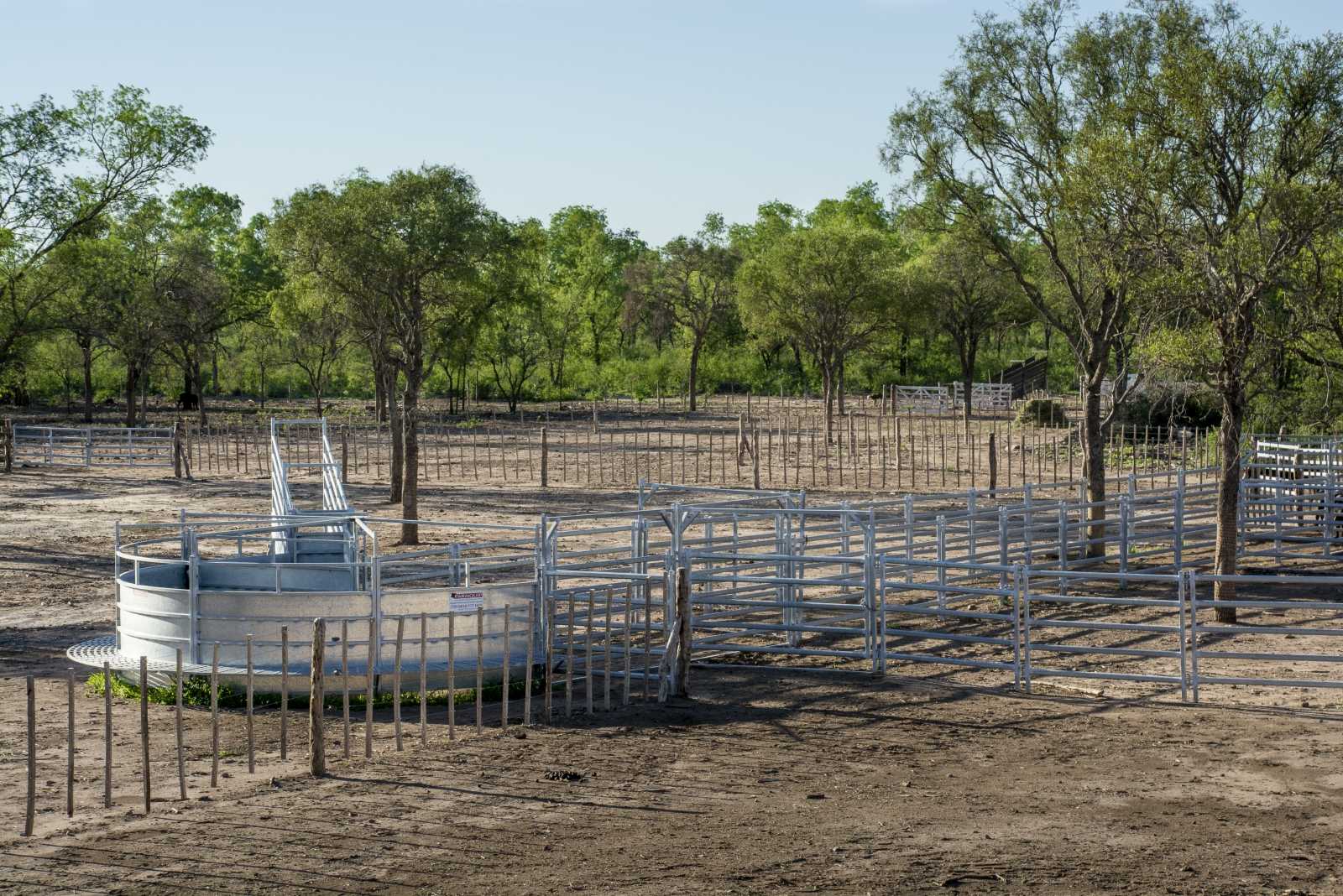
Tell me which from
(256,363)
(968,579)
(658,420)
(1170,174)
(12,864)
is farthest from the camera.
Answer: (256,363)

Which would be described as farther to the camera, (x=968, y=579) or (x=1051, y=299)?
(x=1051, y=299)

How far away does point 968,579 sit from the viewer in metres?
21.3

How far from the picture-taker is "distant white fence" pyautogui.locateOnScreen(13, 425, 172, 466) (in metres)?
45.8

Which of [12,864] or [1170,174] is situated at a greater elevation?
[1170,174]

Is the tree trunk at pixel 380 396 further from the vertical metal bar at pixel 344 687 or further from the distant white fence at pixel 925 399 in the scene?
the vertical metal bar at pixel 344 687

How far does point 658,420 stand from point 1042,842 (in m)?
57.5

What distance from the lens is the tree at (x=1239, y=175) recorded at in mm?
17891

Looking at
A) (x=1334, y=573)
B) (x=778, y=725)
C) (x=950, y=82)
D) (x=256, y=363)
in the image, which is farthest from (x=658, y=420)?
(x=778, y=725)

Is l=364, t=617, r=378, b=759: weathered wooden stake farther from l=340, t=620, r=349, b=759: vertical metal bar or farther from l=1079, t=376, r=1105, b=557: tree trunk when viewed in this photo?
l=1079, t=376, r=1105, b=557: tree trunk

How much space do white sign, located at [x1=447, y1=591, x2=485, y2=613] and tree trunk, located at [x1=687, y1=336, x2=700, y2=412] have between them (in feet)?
203

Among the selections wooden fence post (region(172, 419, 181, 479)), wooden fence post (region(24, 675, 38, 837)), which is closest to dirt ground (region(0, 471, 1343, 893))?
wooden fence post (region(24, 675, 38, 837))

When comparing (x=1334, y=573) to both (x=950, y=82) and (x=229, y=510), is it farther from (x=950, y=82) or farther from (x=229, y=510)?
(x=229, y=510)

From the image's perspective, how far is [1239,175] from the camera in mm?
18516

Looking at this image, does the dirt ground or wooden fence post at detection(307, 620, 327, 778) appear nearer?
the dirt ground
